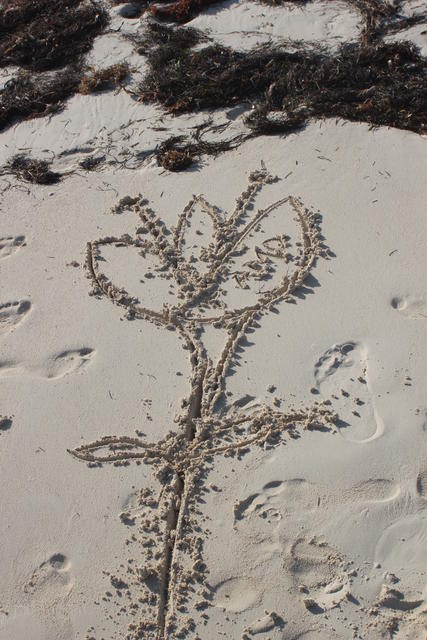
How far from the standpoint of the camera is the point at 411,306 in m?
2.84

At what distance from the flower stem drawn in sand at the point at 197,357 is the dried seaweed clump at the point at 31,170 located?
1.93 feet

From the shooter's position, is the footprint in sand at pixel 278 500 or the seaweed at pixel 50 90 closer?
the footprint in sand at pixel 278 500

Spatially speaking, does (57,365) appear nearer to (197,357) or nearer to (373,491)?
(197,357)

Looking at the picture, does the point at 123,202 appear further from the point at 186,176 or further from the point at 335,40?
the point at 335,40

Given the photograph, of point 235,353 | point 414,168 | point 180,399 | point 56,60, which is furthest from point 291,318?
point 56,60

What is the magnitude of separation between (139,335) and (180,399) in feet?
1.32

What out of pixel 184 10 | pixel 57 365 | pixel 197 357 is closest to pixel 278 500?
pixel 197 357

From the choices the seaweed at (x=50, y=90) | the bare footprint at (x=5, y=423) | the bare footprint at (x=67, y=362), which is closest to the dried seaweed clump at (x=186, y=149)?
the seaweed at (x=50, y=90)

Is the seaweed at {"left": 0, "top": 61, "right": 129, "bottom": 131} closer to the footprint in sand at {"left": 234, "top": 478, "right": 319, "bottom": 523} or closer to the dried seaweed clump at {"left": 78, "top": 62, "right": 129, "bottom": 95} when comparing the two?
the dried seaweed clump at {"left": 78, "top": 62, "right": 129, "bottom": 95}

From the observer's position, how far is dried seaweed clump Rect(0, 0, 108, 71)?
434 cm

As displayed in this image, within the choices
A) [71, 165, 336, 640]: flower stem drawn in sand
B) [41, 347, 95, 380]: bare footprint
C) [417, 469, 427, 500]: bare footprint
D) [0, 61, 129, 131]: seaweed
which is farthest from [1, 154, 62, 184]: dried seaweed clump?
[417, 469, 427, 500]: bare footprint

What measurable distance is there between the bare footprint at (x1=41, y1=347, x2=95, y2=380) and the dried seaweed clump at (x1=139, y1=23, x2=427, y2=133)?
1.66 meters

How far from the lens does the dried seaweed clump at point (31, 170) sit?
3678 millimetres

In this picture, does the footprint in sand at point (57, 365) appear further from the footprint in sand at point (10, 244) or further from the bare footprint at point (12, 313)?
the footprint in sand at point (10, 244)
